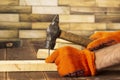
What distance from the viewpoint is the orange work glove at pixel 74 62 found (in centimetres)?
162

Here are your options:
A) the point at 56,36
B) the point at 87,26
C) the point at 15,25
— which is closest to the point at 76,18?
the point at 87,26

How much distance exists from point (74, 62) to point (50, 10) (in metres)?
1.29

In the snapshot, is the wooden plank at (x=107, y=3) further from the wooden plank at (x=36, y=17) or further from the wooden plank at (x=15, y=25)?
the wooden plank at (x=15, y=25)

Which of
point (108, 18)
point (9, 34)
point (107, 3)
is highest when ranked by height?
point (107, 3)

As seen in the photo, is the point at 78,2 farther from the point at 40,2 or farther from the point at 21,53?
the point at 21,53

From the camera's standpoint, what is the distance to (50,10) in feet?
9.46

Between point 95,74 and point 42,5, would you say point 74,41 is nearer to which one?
point 95,74

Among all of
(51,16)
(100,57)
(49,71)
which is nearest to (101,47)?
(100,57)

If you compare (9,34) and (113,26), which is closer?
(9,34)

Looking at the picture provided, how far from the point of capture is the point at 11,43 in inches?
96.3

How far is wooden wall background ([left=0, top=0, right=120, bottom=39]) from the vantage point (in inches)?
112

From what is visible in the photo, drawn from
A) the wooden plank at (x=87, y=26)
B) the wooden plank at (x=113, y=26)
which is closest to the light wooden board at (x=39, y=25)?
the wooden plank at (x=87, y=26)

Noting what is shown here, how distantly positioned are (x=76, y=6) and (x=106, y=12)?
0.84 ft

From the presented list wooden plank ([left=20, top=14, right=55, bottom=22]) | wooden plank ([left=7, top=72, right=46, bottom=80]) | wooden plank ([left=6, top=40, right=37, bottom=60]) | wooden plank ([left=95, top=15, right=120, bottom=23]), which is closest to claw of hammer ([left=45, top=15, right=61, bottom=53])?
wooden plank ([left=6, top=40, right=37, bottom=60])
